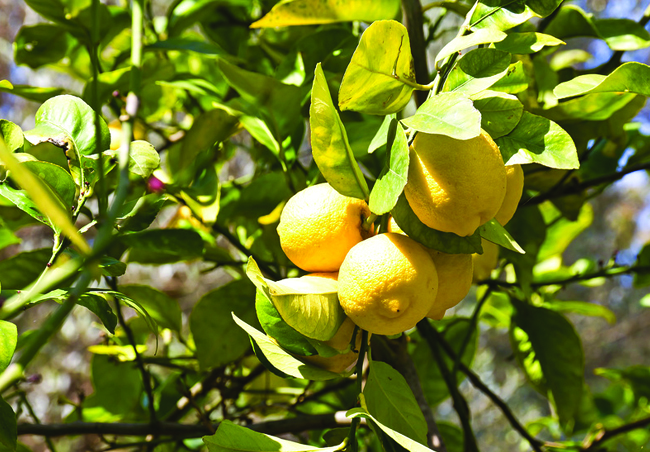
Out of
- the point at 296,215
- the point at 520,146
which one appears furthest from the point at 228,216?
the point at 520,146

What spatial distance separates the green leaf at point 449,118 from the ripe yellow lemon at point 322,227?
0.31 ft

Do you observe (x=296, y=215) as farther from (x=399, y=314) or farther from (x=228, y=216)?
(x=228, y=216)

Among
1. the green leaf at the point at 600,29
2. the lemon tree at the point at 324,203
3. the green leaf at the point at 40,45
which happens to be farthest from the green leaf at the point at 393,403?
the green leaf at the point at 40,45

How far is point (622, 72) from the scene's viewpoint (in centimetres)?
43

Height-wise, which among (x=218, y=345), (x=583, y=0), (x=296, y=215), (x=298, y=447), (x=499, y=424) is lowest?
(x=499, y=424)

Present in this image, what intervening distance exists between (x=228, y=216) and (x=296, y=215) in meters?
0.29

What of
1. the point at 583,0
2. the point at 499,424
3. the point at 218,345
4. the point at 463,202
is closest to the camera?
the point at 463,202

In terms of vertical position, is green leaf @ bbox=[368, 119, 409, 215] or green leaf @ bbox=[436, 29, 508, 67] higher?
green leaf @ bbox=[436, 29, 508, 67]

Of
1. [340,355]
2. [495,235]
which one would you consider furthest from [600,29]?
[340,355]

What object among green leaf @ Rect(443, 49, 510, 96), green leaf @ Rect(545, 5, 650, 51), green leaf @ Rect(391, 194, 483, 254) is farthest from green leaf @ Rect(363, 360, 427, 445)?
green leaf @ Rect(545, 5, 650, 51)

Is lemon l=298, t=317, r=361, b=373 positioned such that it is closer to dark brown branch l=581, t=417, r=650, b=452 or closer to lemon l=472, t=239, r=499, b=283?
lemon l=472, t=239, r=499, b=283

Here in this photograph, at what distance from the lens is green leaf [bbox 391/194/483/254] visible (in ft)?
1.35

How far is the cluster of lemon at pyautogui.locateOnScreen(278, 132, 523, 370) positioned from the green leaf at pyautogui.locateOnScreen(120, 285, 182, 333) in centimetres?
37

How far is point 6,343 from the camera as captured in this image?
1.33 feet
